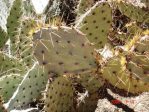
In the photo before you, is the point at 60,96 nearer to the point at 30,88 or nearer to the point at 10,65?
the point at 30,88

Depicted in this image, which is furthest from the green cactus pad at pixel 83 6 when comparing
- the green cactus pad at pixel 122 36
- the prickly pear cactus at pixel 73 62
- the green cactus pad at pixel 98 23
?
the green cactus pad at pixel 98 23

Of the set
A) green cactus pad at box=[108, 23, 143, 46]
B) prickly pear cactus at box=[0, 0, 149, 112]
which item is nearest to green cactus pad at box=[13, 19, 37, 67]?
prickly pear cactus at box=[0, 0, 149, 112]

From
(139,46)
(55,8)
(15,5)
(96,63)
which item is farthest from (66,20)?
(139,46)

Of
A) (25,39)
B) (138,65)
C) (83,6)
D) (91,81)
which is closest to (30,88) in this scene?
(91,81)

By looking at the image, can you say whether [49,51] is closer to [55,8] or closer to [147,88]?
[147,88]

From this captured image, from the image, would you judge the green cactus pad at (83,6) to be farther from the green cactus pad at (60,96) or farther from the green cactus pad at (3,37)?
the green cactus pad at (60,96)

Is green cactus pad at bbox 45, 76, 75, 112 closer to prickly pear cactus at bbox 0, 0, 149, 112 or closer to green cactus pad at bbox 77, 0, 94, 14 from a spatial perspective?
prickly pear cactus at bbox 0, 0, 149, 112
